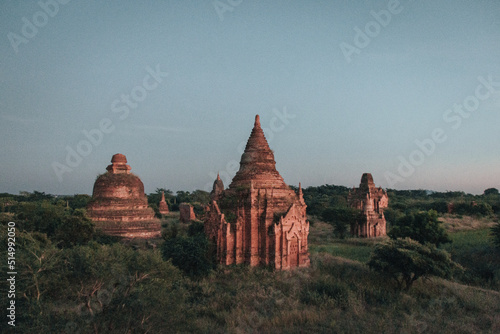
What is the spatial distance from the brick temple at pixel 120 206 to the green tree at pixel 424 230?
26445 millimetres

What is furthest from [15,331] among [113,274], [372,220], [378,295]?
[372,220]

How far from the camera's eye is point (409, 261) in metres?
19.0

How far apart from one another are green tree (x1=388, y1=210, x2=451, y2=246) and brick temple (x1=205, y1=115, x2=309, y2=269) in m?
18.8

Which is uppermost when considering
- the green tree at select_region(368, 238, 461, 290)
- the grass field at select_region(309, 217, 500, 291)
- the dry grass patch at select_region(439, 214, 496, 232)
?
the green tree at select_region(368, 238, 461, 290)

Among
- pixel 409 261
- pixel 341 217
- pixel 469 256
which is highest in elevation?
pixel 341 217

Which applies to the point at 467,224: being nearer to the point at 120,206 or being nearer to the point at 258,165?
the point at 258,165

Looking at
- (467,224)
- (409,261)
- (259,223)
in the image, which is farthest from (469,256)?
(467,224)

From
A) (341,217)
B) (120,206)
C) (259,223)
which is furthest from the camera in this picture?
(341,217)

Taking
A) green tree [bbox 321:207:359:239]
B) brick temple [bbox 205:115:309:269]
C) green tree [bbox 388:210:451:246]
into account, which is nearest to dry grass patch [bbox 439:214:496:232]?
green tree [bbox 321:207:359:239]

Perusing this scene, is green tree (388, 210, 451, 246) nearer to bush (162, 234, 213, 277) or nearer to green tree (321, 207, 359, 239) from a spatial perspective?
green tree (321, 207, 359, 239)

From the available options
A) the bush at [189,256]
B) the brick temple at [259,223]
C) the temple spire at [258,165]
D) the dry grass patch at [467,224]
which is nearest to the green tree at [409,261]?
the brick temple at [259,223]

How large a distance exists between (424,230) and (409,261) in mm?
18593

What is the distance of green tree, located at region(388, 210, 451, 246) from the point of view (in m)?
34.4

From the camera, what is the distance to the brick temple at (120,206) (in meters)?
28.2
